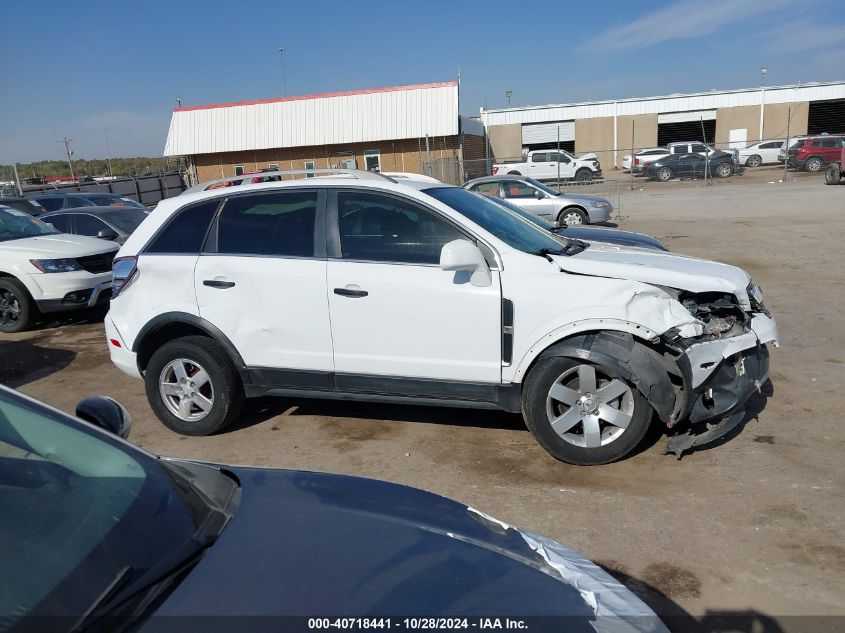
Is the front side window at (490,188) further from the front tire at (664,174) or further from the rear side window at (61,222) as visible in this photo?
the front tire at (664,174)

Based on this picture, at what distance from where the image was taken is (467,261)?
4.37m

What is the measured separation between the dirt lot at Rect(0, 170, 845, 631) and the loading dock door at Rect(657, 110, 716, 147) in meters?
45.2

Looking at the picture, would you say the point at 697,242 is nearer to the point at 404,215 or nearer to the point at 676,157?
the point at 404,215

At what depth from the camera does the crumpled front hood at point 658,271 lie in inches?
177

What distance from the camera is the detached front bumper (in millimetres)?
4324

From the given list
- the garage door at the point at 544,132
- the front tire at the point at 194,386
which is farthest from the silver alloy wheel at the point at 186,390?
the garage door at the point at 544,132

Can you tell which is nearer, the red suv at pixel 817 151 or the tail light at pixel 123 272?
the tail light at pixel 123 272

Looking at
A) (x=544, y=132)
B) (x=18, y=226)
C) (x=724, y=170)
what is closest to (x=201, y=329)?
(x=18, y=226)

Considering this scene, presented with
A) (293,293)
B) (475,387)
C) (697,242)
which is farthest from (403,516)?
(697,242)

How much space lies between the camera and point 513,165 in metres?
35.8

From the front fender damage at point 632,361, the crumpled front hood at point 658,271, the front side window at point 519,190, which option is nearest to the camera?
the front fender damage at point 632,361

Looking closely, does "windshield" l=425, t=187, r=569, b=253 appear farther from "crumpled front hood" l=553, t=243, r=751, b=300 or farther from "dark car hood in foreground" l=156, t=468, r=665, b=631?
"dark car hood in foreground" l=156, t=468, r=665, b=631

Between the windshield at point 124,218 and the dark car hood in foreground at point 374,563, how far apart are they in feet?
34.8

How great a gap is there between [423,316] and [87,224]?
369 inches
